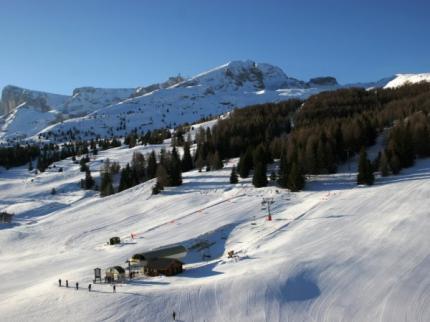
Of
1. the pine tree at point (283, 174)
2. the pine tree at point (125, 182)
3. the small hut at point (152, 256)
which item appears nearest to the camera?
the small hut at point (152, 256)

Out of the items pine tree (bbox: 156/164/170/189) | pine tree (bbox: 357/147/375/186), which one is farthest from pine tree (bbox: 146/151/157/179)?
pine tree (bbox: 357/147/375/186)

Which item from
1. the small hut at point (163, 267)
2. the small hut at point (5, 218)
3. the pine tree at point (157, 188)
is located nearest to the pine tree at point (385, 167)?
the pine tree at point (157, 188)

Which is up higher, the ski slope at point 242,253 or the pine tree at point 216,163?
the pine tree at point 216,163

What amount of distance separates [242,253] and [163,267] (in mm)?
9066

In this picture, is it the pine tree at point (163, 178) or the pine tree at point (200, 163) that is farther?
the pine tree at point (200, 163)

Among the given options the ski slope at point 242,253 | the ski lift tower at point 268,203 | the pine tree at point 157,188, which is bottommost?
the ski slope at point 242,253

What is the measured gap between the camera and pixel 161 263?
139 ft

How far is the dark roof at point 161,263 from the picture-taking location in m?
42.1

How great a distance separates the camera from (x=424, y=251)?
4231cm

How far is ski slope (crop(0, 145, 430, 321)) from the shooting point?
33.9 meters

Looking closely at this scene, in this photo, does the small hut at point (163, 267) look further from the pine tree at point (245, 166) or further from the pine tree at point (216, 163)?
the pine tree at point (216, 163)

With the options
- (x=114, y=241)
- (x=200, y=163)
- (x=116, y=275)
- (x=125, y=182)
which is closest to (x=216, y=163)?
(x=200, y=163)

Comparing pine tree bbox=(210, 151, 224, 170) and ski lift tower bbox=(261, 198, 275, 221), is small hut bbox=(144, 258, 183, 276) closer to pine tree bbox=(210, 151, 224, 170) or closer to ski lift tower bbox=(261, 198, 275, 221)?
ski lift tower bbox=(261, 198, 275, 221)

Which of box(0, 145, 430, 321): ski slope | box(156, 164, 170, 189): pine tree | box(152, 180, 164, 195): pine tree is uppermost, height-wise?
box(156, 164, 170, 189): pine tree
